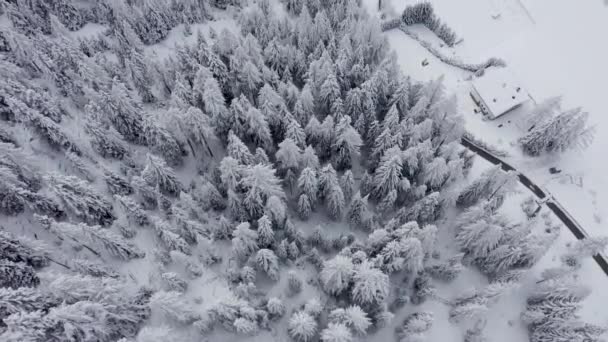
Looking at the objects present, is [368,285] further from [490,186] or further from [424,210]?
[490,186]

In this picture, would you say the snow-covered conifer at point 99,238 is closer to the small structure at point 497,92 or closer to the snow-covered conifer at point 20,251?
the snow-covered conifer at point 20,251

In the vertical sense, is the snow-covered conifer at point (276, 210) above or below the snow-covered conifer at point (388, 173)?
above

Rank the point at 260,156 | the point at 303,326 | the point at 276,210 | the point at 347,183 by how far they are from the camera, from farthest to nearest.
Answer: the point at 347,183, the point at 260,156, the point at 276,210, the point at 303,326

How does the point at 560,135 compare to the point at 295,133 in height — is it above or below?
below

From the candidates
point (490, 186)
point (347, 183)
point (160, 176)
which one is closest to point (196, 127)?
point (160, 176)

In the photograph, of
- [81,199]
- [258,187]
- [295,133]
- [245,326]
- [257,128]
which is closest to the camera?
[245,326]

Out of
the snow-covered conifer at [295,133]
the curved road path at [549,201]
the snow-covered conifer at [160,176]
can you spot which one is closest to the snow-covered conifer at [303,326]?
the snow-covered conifer at [295,133]

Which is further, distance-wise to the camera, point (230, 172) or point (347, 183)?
point (347, 183)
